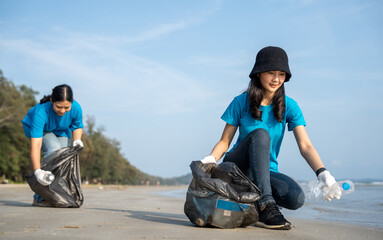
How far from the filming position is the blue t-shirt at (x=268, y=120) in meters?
3.52

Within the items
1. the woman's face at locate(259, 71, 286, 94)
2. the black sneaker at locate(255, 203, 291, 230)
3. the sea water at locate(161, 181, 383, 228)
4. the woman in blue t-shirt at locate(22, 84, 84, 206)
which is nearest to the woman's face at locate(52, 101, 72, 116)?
the woman in blue t-shirt at locate(22, 84, 84, 206)

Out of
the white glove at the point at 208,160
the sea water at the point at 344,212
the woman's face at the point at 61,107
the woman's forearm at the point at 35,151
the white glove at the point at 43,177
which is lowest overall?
the sea water at the point at 344,212

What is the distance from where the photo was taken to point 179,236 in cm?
259

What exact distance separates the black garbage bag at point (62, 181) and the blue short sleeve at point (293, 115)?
8.75ft

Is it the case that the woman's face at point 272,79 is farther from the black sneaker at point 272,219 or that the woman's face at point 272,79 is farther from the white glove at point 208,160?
the black sneaker at point 272,219

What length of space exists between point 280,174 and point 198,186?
2.60 feet

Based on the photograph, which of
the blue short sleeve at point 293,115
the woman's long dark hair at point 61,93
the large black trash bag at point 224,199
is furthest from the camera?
the woman's long dark hair at point 61,93

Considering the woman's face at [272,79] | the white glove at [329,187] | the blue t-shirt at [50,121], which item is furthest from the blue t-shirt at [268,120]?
the blue t-shirt at [50,121]

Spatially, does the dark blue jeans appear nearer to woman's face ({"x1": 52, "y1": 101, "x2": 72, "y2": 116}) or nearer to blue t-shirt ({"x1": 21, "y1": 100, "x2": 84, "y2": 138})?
woman's face ({"x1": 52, "y1": 101, "x2": 72, "y2": 116})

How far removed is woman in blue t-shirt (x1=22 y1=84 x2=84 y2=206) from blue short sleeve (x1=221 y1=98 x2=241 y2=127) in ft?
6.82

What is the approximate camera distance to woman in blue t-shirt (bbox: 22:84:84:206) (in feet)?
15.6

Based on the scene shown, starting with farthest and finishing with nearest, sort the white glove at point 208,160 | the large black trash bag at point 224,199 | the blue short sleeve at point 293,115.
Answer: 1. the blue short sleeve at point 293,115
2. the white glove at point 208,160
3. the large black trash bag at point 224,199

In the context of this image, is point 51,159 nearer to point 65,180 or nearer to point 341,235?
point 65,180

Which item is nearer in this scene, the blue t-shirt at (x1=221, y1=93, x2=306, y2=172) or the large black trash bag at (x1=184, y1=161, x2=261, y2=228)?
the large black trash bag at (x1=184, y1=161, x2=261, y2=228)
